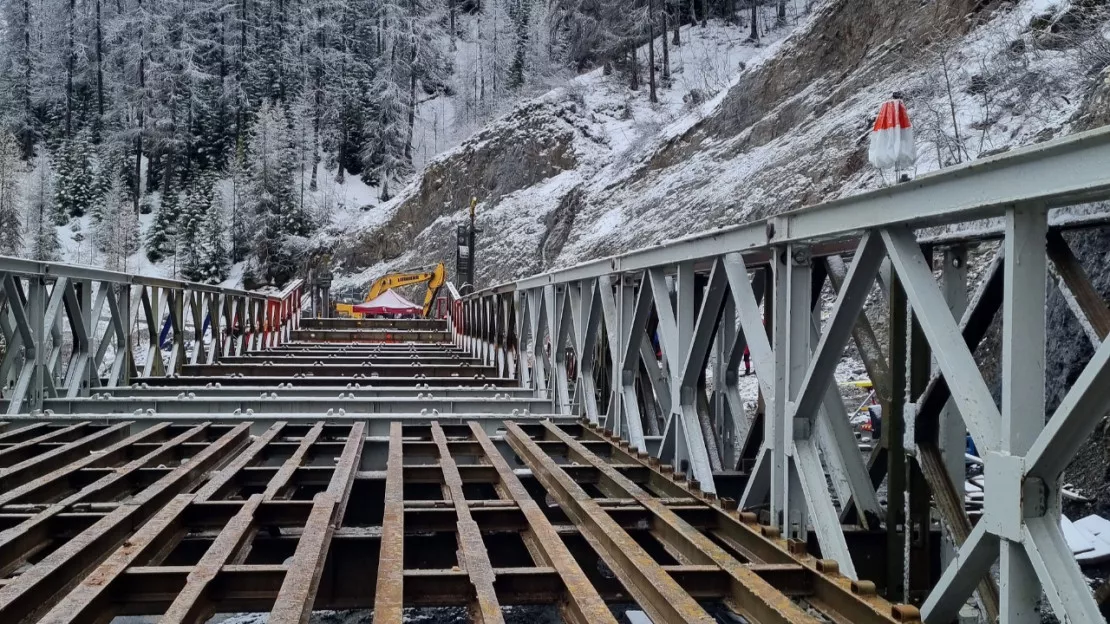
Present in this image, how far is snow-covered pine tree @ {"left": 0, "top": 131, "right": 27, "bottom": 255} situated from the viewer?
54875 mm

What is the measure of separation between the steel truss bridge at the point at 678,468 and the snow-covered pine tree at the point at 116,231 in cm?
6287

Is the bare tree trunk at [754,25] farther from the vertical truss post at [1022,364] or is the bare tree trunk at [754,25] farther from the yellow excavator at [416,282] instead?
the vertical truss post at [1022,364]

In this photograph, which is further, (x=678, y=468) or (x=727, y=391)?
(x=727, y=391)

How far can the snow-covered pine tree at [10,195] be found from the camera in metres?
54.9

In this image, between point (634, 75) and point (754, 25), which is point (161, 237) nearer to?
point (634, 75)

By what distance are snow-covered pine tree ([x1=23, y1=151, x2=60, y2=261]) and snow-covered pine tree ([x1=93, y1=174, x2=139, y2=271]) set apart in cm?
321

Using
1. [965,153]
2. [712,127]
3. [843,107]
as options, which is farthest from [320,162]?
[965,153]

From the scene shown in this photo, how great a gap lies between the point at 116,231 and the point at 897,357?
69.9 metres

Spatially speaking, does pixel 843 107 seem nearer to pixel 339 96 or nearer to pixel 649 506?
pixel 649 506

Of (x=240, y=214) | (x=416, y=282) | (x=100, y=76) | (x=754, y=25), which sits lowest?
(x=416, y=282)

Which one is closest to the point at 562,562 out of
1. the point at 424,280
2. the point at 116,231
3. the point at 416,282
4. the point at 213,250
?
the point at 424,280

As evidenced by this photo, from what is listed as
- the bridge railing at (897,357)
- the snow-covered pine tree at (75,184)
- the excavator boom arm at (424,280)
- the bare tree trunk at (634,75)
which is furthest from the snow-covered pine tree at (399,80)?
the bridge railing at (897,357)

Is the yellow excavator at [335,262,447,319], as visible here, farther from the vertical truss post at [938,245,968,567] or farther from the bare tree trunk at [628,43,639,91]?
the vertical truss post at [938,245,968,567]

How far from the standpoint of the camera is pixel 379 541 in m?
3.71
